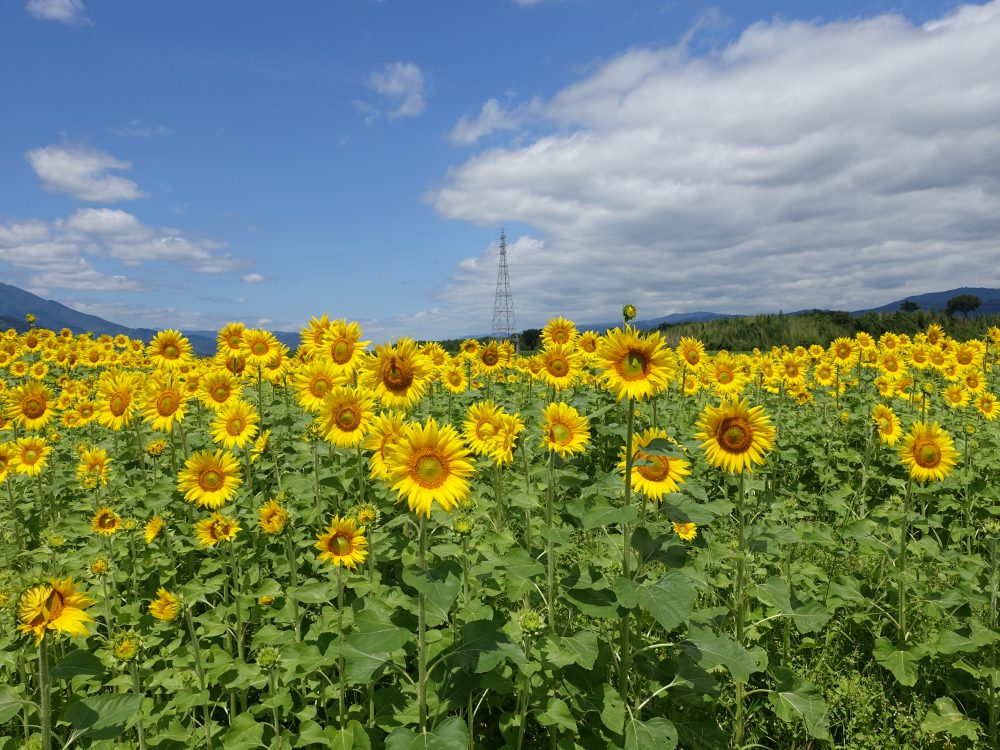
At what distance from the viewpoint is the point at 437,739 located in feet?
7.16

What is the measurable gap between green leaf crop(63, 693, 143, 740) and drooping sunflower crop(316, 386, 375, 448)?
5.52 feet

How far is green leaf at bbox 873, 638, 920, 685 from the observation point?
11.5 feet

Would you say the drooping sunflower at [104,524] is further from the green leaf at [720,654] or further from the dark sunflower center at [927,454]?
the dark sunflower center at [927,454]

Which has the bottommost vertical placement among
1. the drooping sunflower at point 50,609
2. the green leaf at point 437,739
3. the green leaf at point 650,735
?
the green leaf at point 650,735

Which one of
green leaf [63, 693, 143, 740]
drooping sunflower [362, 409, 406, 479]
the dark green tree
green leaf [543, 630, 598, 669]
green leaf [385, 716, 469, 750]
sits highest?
the dark green tree

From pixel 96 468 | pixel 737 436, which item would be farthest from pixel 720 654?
pixel 96 468

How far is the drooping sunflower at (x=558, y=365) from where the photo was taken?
5426mm

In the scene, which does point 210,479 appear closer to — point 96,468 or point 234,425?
point 234,425

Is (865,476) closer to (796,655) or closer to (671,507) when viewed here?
(796,655)

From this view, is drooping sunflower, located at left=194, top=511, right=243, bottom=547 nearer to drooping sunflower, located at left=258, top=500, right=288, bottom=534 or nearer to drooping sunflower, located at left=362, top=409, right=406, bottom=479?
drooping sunflower, located at left=258, top=500, right=288, bottom=534

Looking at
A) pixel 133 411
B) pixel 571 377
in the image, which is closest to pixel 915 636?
pixel 571 377

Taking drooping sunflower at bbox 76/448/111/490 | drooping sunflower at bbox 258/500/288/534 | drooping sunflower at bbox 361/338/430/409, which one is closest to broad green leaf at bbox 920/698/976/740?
drooping sunflower at bbox 361/338/430/409

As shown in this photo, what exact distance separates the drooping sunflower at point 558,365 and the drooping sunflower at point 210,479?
303cm

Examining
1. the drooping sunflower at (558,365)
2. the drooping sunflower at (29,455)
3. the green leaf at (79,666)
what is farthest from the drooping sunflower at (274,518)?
the drooping sunflower at (29,455)
